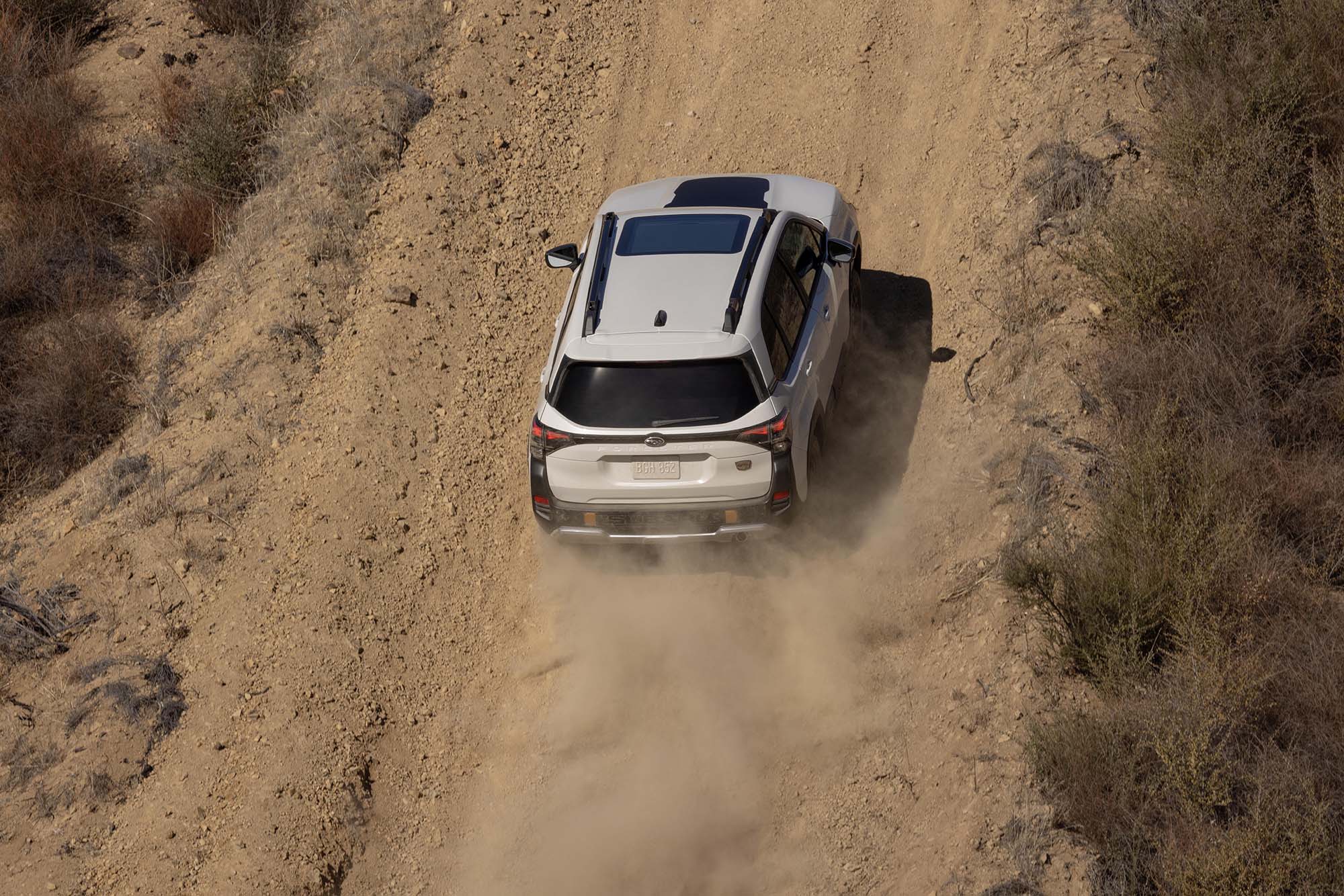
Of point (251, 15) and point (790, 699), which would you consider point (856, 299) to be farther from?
point (251, 15)

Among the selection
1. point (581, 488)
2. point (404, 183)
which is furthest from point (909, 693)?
point (404, 183)

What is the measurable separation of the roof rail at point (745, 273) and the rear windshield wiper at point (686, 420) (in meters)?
0.58

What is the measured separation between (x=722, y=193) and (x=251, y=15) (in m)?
7.15

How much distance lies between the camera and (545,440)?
7.57 m

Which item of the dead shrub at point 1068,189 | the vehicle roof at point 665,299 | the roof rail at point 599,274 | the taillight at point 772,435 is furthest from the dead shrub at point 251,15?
the taillight at point 772,435

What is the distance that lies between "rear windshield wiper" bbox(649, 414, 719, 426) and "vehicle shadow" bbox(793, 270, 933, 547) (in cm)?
149

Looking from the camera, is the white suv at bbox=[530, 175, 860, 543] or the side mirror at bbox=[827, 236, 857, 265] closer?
the white suv at bbox=[530, 175, 860, 543]

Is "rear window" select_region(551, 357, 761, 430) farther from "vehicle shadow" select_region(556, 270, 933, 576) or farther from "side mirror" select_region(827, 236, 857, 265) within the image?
"side mirror" select_region(827, 236, 857, 265)

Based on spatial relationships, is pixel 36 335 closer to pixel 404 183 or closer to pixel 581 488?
pixel 404 183

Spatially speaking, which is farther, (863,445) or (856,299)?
(856,299)

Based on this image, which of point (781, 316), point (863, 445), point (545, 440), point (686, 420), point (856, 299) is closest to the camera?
point (686, 420)

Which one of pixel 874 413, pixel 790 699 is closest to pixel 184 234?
pixel 874 413

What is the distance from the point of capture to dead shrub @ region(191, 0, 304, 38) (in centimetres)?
1305

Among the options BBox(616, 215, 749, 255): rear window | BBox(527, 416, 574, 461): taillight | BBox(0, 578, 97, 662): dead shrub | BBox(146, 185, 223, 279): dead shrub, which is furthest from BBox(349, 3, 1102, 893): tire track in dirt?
BBox(146, 185, 223, 279): dead shrub
